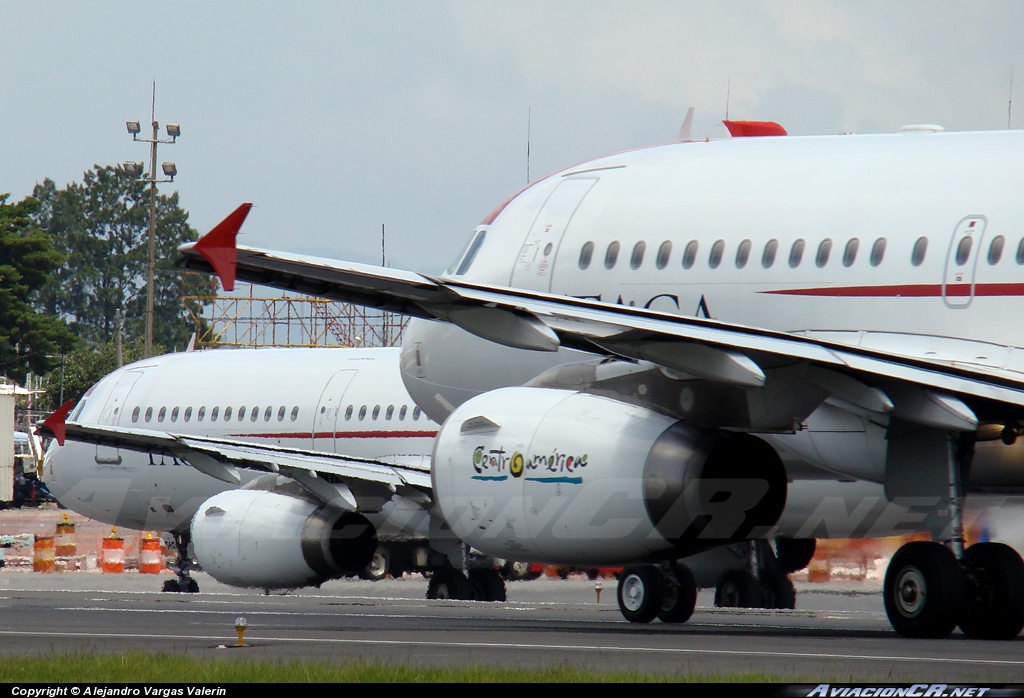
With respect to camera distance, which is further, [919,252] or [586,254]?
[586,254]

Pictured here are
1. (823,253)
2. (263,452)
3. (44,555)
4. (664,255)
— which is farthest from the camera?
(44,555)

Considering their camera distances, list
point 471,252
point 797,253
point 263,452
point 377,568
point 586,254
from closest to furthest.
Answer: point 797,253 < point 586,254 < point 471,252 < point 263,452 < point 377,568

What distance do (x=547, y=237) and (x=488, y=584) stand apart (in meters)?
8.88

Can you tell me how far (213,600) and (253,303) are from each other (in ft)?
199

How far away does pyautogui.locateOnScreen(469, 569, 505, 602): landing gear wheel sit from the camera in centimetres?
2514

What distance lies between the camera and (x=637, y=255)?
1653cm

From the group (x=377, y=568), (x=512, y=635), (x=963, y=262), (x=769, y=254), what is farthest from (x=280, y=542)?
(x=963, y=262)

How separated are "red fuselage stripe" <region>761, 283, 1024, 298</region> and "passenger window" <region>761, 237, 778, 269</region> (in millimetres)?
273

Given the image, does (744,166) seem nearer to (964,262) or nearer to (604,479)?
(964,262)

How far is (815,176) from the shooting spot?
15.3 m

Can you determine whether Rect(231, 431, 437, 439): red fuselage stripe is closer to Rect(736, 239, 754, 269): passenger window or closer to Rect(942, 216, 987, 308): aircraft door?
Rect(736, 239, 754, 269): passenger window

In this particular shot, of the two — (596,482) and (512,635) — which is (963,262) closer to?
(596,482)

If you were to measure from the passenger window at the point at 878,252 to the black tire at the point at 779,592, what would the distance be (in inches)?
332
